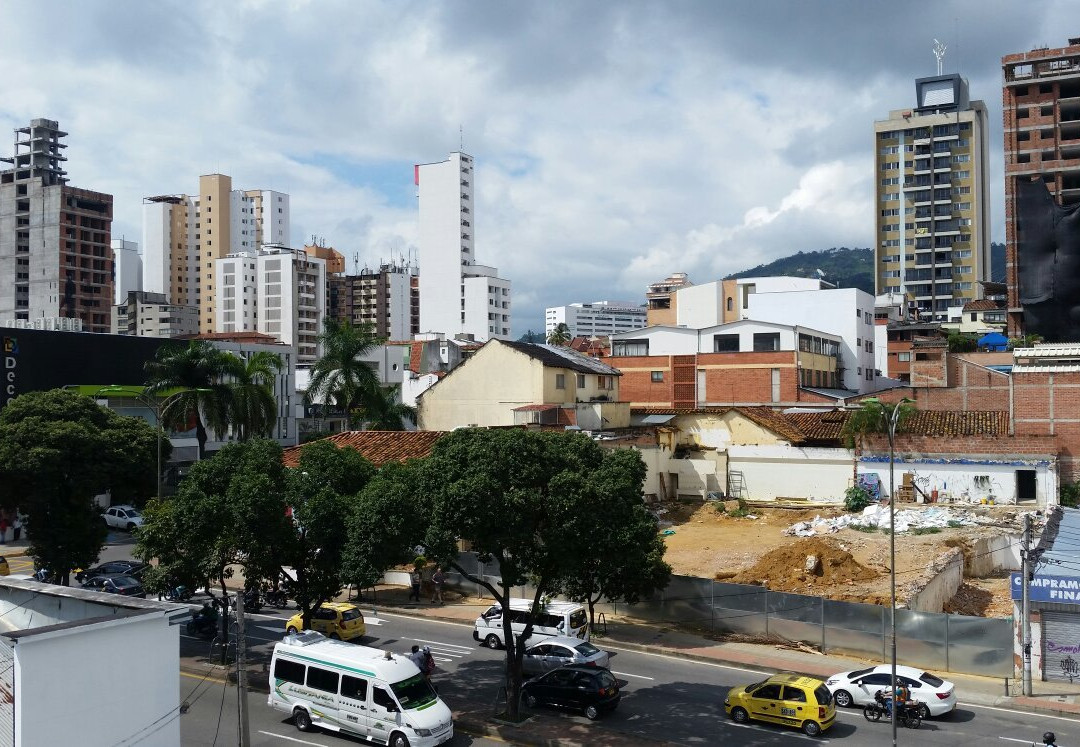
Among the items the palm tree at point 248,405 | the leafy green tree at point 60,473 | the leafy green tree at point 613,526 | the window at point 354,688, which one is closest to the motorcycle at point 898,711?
the leafy green tree at point 613,526

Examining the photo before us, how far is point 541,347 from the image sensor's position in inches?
2308

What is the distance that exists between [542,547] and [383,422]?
4448 centimetres

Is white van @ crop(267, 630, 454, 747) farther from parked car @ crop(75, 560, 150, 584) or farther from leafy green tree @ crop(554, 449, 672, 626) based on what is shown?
parked car @ crop(75, 560, 150, 584)

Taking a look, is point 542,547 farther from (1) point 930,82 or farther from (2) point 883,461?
(1) point 930,82

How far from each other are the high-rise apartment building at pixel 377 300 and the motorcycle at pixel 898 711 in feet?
447

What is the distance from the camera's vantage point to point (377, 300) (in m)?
156

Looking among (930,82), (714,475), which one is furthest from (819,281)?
(930,82)

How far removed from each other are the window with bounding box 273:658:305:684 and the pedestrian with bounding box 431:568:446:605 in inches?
570

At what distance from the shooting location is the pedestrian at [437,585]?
126ft

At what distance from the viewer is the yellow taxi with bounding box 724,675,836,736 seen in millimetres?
23016

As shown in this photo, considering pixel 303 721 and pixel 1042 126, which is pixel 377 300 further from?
pixel 303 721

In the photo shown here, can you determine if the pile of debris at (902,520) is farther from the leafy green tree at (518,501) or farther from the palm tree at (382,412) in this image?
the palm tree at (382,412)

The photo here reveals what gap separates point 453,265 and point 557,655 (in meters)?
106

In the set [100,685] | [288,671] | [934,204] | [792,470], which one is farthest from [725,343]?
[934,204]
